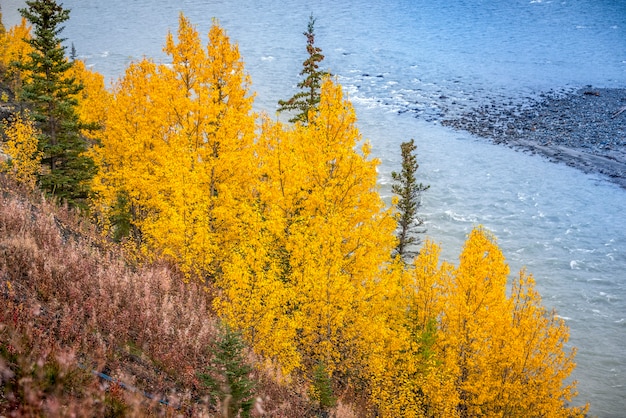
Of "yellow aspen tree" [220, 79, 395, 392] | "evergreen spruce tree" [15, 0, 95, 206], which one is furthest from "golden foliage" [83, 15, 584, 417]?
"evergreen spruce tree" [15, 0, 95, 206]

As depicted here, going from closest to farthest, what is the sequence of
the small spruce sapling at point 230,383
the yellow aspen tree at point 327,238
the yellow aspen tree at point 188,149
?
the small spruce sapling at point 230,383 → the yellow aspen tree at point 327,238 → the yellow aspen tree at point 188,149

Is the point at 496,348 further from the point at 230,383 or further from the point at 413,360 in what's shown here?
the point at 230,383

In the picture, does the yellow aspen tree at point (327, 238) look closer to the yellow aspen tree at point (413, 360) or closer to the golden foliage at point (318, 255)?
the golden foliage at point (318, 255)

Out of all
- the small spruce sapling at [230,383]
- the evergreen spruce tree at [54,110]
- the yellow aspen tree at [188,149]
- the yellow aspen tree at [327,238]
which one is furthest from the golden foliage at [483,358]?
the evergreen spruce tree at [54,110]

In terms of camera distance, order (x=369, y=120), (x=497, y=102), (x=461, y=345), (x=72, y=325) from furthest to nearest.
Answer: (x=497, y=102), (x=369, y=120), (x=461, y=345), (x=72, y=325)

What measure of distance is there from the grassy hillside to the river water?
2718 cm

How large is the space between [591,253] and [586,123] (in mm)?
39176

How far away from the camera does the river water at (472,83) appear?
38.5 meters

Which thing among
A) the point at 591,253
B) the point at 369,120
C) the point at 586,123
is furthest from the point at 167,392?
the point at 586,123

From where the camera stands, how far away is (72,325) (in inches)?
301

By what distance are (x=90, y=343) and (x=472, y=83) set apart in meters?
95.9

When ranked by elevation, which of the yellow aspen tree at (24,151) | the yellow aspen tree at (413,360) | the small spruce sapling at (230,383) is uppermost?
the yellow aspen tree at (24,151)

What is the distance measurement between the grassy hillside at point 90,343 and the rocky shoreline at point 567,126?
6019 cm

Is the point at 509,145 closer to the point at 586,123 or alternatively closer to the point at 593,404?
the point at 586,123
